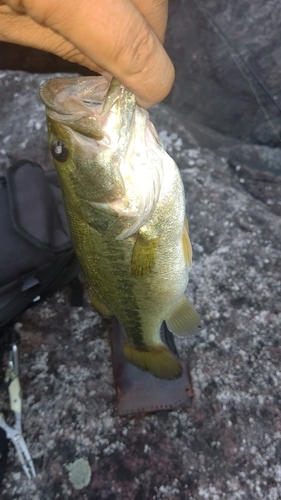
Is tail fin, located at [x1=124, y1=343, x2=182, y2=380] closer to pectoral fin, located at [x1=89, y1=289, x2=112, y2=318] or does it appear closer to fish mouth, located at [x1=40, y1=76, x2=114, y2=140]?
pectoral fin, located at [x1=89, y1=289, x2=112, y2=318]

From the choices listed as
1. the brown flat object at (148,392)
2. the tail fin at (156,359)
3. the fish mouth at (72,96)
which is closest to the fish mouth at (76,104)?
the fish mouth at (72,96)

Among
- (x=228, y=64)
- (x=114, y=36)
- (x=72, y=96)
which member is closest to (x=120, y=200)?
(x=72, y=96)

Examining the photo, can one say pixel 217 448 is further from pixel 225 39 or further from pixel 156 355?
pixel 225 39

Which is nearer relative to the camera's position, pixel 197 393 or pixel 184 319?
pixel 184 319

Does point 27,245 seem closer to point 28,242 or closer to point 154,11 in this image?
point 28,242

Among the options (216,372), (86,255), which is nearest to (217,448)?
(216,372)

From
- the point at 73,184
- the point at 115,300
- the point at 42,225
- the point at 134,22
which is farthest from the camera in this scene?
the point at 42,225

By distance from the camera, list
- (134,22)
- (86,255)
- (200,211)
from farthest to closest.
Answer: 1. (200,211)
2. (86,255)
3. (134,22)
